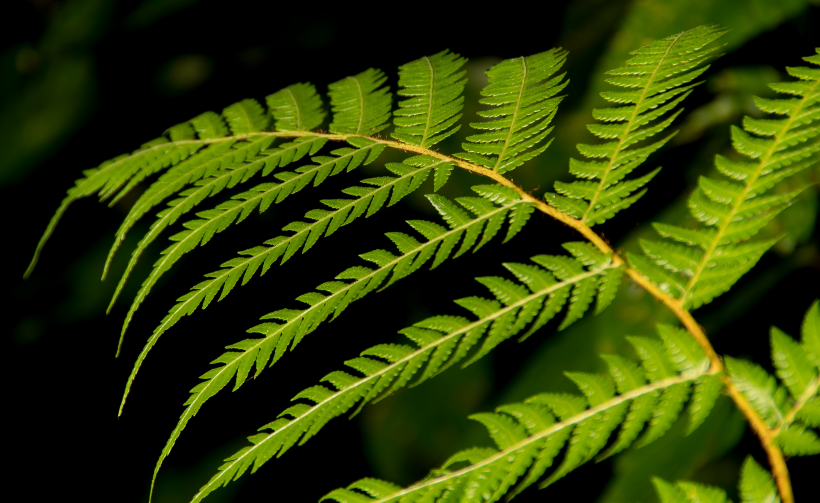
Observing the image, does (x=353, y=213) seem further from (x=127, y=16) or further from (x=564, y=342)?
(x=127, y=16)

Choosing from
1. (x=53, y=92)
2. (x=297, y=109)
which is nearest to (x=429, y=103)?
(x=297, y=109)

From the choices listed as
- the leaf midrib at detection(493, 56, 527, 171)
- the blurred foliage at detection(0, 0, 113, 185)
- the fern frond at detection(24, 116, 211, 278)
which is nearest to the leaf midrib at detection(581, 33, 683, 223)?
the leaf midrib at detection(493, 56, 527, 171)

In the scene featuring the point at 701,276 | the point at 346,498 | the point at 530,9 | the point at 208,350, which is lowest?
the point at 208,350

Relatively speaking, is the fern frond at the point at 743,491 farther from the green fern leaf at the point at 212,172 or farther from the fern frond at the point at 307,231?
the green fern leaf at the point at 212,172

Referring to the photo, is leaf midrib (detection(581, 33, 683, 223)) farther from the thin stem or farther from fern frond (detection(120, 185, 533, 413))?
the thin stem

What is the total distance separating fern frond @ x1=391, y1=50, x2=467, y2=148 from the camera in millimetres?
757

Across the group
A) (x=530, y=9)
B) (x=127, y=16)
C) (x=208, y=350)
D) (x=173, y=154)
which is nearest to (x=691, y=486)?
(x=173, y=154)

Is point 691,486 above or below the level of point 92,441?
above

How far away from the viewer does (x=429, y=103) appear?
0.77m

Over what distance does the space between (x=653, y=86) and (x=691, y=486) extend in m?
0.46

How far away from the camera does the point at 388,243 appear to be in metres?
1.83

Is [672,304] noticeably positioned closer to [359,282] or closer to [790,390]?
[790,390]

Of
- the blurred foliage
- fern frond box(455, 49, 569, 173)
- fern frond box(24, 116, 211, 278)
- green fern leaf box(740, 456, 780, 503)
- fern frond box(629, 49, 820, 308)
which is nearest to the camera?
green fern leaf box(740, 456, 780, 503)

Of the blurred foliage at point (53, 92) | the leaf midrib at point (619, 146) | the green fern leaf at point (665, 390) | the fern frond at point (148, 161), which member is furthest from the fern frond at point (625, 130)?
the blurred foliage at point (53, 92)
